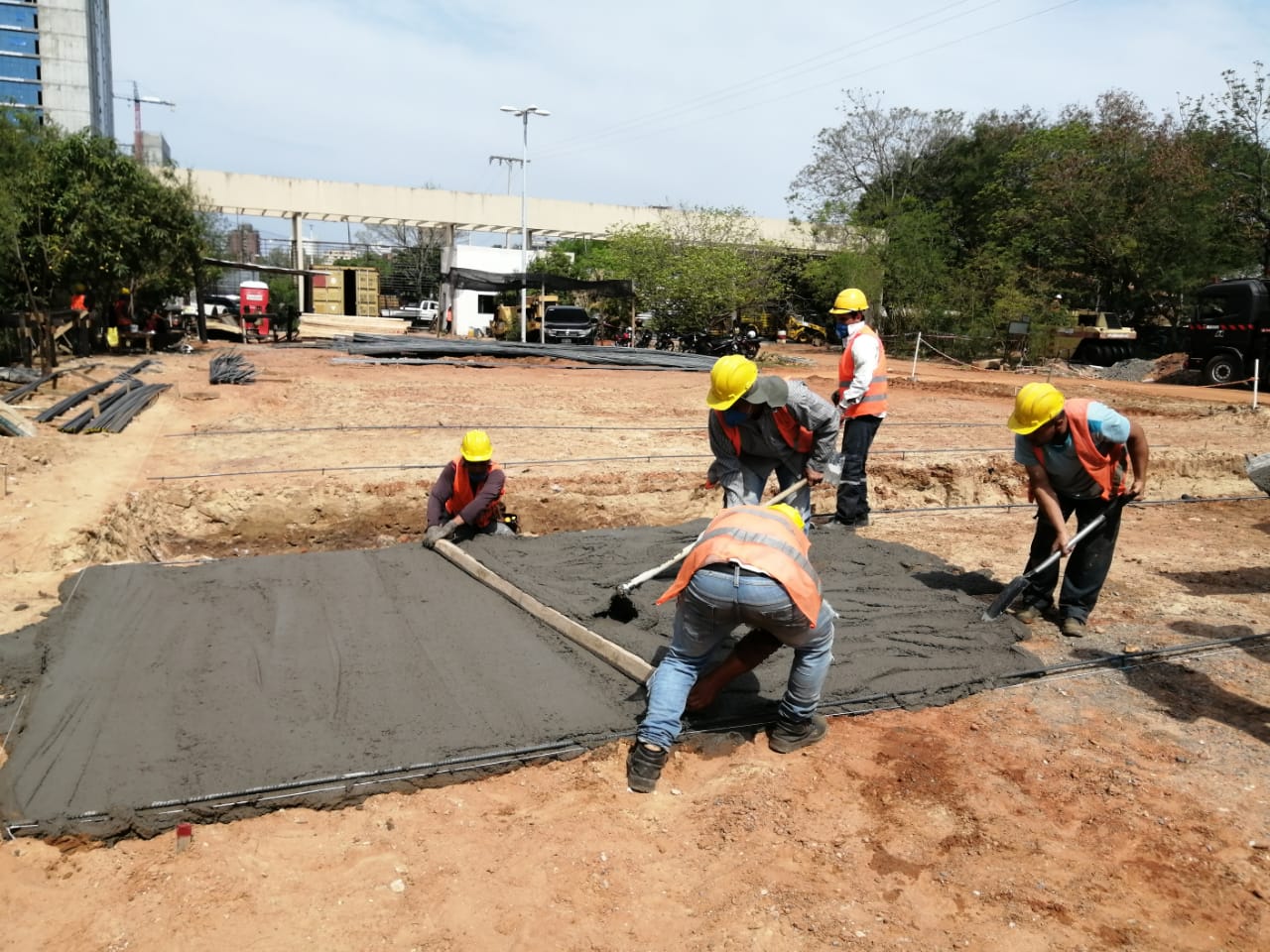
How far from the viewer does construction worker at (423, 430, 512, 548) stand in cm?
577

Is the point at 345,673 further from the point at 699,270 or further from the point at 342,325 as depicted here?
the point at 342,325

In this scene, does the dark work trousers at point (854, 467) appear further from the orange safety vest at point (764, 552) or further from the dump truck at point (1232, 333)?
the dump truck at point (1232, 333)

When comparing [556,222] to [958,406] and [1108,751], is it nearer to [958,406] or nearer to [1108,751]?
[958,406]

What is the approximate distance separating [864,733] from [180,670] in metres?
2.87

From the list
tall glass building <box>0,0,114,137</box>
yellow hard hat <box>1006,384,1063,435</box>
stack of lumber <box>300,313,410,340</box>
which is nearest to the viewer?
yellow hard hat <box>1006,384,1063,435</box>

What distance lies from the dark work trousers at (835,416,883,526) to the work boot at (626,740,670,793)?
3.61 m

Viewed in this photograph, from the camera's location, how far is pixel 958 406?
44.2 feet

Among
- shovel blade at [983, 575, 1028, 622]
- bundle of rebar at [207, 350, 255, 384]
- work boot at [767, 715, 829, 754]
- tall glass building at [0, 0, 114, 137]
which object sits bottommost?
work boot at [767, 715, 829, 754]

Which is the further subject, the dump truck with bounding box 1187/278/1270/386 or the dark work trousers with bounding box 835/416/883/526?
the dump truck with bounding box 1187/278/1270/386

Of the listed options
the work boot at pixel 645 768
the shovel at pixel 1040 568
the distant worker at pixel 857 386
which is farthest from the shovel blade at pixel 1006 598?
the work boot at pixel 645 768

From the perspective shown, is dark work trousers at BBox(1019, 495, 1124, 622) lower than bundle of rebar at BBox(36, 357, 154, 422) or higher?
lower

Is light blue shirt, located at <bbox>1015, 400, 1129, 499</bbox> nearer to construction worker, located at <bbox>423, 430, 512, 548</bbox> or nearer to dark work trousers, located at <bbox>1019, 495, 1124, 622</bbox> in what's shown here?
dark work trousers, located at <bbox>1019, 495, 1124, 622</bbox>

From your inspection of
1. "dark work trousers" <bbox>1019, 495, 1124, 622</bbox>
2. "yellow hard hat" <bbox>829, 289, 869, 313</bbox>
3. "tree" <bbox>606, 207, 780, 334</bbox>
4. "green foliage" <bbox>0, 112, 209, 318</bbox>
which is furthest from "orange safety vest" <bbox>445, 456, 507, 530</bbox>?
"tree" <bbox>606, 207, 780, 334</bbox>

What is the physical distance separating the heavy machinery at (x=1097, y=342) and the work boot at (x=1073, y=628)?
1947 centimetres
